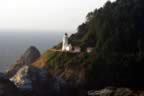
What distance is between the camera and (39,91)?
67688 mm

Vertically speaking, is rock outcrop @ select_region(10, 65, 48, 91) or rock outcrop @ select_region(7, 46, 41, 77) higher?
rock outcrop @ select_region(7, 46, 41, 77)

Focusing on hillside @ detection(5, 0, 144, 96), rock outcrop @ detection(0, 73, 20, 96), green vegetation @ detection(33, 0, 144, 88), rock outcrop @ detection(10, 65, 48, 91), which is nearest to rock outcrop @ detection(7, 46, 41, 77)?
hillside @ detection(5, 0, 144, 96)

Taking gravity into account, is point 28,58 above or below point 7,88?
above

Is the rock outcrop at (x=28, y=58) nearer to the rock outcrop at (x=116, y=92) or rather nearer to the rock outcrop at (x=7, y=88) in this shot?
the rock outcrop at (x=7, y=88)

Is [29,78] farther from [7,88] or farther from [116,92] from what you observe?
[116,92]

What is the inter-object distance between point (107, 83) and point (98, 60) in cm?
471

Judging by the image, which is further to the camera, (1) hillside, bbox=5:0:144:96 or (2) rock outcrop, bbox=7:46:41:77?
(2) rock outcrop, bbox=7:46:41:77

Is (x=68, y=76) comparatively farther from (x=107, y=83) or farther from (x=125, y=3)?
(x=125, y=3)

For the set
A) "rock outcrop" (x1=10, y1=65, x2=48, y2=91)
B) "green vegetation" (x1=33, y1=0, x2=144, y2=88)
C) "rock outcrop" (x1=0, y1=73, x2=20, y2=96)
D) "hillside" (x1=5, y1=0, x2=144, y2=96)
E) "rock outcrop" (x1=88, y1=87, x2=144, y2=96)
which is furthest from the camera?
"green vegetation" (x1=33, y1=0, x2=144, y2=88)

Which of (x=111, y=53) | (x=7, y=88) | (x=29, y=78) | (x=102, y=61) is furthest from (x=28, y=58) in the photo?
(x=7, y=88)

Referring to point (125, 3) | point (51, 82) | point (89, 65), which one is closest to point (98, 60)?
point (89, 65)

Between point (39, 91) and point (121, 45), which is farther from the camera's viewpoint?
point (121, 45)

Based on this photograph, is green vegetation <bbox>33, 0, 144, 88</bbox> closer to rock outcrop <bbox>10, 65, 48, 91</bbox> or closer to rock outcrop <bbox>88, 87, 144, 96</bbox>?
rock outcrop <bbox>88, 87, 144, 96</bbox>

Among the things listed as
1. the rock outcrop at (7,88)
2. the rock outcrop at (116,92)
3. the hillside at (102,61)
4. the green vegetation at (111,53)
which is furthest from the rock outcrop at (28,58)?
the rock outcrop at (116,92)
